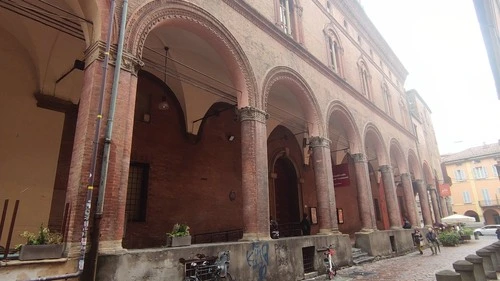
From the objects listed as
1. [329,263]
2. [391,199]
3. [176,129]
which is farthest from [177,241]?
[391,199]

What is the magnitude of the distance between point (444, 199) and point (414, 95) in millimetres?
10432

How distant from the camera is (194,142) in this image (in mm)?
12188

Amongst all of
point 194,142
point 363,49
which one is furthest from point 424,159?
point 194,142

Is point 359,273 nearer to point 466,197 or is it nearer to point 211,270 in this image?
point 211,270

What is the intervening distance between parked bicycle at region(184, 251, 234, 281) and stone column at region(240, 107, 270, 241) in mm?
1241

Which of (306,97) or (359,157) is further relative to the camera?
(359,157)

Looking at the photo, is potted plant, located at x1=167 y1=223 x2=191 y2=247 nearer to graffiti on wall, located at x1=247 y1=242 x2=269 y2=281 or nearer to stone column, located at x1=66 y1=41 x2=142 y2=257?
stone column, located at x1=66 y1=41 x2=142 y2=257

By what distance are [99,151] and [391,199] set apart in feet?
50.8

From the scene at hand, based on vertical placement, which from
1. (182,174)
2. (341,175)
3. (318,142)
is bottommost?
(182,174)

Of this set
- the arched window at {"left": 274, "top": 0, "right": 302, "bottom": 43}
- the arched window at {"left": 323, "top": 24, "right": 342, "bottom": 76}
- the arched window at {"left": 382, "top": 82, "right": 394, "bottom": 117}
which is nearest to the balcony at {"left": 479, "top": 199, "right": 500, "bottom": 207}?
the arched window at {"left": 382, "top": 82, "right": 394, "bottom": 117}

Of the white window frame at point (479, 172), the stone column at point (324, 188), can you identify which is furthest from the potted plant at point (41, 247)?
Answer: the white window frame at point (479, 172)

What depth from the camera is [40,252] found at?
15.1 feet

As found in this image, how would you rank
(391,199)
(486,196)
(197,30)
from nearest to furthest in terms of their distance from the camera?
1. (197,30)
2. (391,199)
3. (486,196)

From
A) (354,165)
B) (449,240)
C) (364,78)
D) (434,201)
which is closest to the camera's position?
(354,165)
